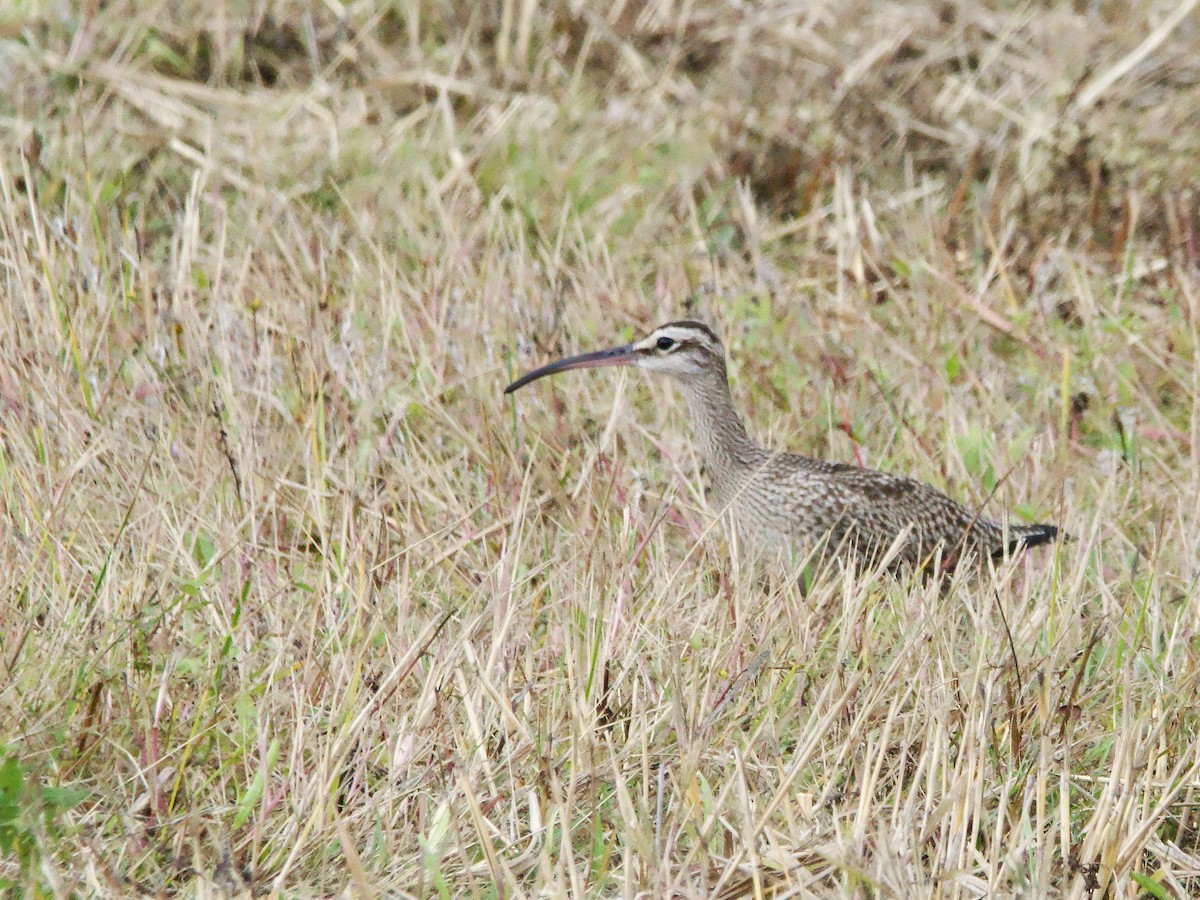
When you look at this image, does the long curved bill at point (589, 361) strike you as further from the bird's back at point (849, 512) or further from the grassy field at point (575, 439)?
the bird's back at point (849, 512)

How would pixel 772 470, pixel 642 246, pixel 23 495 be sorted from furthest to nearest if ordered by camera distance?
pixel 642 246
pixel 772 470
pixel 23 495

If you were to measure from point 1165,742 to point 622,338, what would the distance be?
9.39 feet

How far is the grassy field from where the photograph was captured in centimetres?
347

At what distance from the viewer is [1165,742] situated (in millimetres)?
3854

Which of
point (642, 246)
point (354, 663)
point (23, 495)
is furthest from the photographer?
point (642, 246)

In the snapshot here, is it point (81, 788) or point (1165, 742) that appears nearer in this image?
point (81, 788)

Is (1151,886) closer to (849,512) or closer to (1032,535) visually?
(1032,535)

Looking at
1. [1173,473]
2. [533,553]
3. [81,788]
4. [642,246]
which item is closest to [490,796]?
Result: [81,788]

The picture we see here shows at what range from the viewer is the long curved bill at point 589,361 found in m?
5.52

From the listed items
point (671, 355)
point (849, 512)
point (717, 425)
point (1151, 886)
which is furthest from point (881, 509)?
point (1151, 886)

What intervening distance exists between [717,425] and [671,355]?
0.26 metres

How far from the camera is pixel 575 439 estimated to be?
5.56m

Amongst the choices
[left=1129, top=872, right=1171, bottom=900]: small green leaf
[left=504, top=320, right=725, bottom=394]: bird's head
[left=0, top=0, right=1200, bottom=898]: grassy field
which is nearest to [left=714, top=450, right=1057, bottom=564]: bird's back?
[left=0, top=0, right=1200, bottom=898]: grassy field

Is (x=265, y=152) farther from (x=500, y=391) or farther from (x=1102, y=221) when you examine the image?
(x=1102, y=221)
